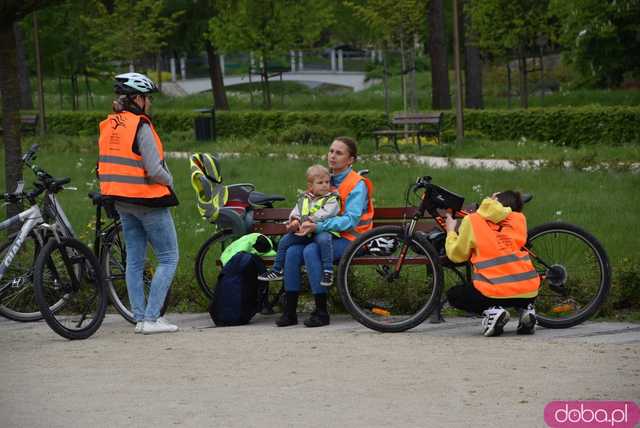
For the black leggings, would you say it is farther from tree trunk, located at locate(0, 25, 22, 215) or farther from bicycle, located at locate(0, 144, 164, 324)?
tree trunk, located at locate(0, 25, 22, 215)

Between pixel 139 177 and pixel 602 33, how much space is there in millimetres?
24837

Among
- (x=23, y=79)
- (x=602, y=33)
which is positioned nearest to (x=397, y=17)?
(x=602, y=33)

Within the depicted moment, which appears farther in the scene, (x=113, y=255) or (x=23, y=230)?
(x=113, y=255)

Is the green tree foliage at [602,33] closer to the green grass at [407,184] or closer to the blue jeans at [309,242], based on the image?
the green grass at [407,184]

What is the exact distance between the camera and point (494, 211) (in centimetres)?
823

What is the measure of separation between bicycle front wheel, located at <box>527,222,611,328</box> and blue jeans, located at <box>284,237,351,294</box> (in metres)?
1.37

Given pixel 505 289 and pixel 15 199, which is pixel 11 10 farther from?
pixel 505 289

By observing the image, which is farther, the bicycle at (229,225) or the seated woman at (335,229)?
the bicycle at (229,225)

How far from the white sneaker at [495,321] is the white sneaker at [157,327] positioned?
2153 millimetres

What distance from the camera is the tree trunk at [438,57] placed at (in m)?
32.3

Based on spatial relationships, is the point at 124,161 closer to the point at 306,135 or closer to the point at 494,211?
the point at 494,211

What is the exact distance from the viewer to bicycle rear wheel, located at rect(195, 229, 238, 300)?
9.57m

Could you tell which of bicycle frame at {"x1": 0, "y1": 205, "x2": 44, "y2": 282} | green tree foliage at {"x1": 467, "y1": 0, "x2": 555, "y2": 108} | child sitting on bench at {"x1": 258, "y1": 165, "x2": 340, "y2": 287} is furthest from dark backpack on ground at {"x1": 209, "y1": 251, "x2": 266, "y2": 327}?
green tree foliage at {"x1": 467, "y1": 0, "x2": 555, "y2": 108}

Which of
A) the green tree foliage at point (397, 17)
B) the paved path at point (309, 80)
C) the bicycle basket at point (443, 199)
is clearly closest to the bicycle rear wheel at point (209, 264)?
the bicycle basket at point (443, 199)
